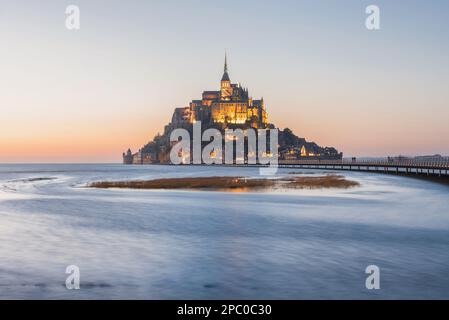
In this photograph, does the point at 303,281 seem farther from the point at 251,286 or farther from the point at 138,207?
the point at 138,207

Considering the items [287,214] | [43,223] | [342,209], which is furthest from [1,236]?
[342,209]

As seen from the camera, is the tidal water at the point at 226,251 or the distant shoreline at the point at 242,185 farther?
the distant shoreline at the point at 242,185

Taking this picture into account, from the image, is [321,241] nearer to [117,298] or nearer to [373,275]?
[373,275]

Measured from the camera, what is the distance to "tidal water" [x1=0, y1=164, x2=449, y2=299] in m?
12.6

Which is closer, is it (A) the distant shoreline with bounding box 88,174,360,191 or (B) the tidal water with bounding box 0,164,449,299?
(B) the tidal water with bounding box 0,164,449,299

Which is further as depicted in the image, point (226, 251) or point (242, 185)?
point (242, 185)

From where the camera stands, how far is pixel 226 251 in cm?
1811

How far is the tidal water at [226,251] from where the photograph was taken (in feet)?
41.3

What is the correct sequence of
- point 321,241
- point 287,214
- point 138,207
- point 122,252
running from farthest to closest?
point 138,207, point 287,214, point 321,241, point 122,252

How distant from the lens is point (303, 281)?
1332cm

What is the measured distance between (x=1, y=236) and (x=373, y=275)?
686 inches

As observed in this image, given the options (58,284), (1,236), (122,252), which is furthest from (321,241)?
(1,236)
